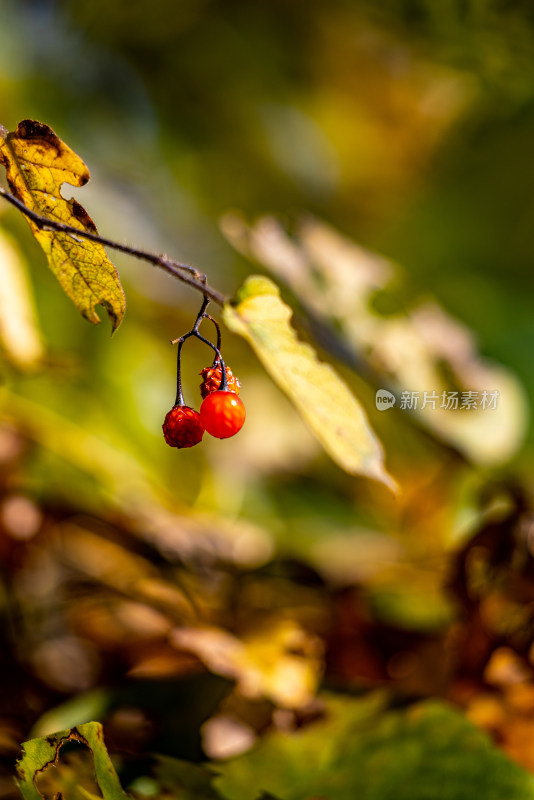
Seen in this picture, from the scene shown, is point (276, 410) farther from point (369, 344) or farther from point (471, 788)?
point (471, 788)

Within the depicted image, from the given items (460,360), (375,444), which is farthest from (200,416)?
(460,360)

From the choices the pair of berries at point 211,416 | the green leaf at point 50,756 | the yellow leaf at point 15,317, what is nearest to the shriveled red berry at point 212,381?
the pair of berries at point 211,416

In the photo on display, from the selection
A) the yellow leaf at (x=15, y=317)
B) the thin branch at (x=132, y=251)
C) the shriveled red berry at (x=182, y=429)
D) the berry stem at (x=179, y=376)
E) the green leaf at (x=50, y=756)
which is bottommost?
the green leaf at (x=50, y=756)

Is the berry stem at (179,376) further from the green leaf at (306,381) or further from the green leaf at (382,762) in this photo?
the green leaf at (382,762)
